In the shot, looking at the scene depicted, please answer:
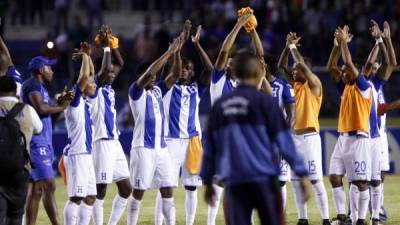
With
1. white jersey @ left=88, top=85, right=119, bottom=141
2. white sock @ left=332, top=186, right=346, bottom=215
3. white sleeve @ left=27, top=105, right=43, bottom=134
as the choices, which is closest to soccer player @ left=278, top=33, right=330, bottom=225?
white sock @ left=332, top=186, right=346, bottom=215

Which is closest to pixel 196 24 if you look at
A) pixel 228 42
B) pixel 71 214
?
pixel 228 42

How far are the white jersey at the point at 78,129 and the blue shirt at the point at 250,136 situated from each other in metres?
4.41

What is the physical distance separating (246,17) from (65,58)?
1488 centimetres

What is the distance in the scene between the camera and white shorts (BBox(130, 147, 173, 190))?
56.4 feet

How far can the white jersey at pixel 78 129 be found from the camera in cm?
1675

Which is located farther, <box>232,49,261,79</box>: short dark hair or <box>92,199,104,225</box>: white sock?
<box>92,199,104,225</box>: white sock

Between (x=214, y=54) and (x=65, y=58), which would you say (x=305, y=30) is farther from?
(x=65, y=58)

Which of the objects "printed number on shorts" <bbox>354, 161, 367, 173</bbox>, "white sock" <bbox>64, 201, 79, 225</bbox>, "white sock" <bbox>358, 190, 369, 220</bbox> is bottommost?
"white sock" <bbox>64, 201, 79, 225</bbox>

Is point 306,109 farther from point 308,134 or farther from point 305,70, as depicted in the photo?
point 305,70

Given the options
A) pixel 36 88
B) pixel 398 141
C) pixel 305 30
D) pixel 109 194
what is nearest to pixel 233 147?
pixel 36 88

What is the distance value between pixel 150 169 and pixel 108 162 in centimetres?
61

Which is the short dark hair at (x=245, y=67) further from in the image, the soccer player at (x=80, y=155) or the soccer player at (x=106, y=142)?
the soccer player at (x=106, y=142)

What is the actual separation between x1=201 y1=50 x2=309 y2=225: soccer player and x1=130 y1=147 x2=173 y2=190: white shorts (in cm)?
460

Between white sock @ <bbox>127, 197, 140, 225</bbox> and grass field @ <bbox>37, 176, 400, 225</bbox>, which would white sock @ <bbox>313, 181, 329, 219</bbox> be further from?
white sock @ <bbox>127, 197, 140, 225</bbox>
